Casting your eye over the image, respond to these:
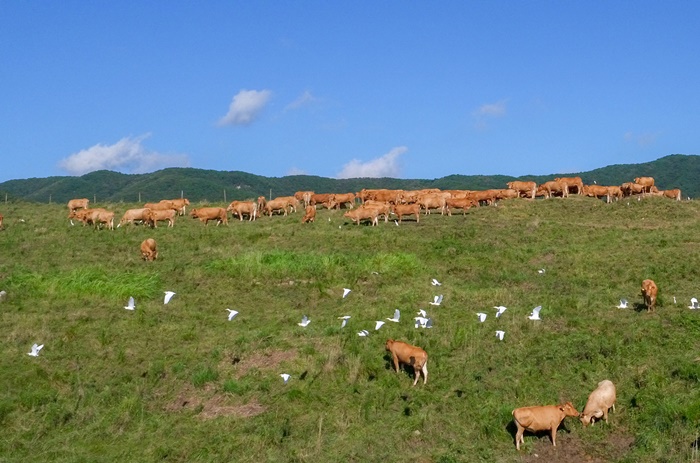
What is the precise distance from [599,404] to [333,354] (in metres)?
6.12

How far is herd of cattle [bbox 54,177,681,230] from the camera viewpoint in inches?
1465

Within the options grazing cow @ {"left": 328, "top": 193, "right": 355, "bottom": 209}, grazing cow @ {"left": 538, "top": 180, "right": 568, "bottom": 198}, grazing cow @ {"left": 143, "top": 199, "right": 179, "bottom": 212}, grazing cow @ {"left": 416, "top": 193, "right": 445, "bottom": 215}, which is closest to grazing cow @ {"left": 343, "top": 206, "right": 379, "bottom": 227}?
grazing cow @ {"left": 416, "top": 193, "right": 445, "bottom": 215}

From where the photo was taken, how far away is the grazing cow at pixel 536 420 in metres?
12.9

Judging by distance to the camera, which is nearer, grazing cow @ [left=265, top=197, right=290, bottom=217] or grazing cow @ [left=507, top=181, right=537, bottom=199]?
grazing cow @ [left=265, top=197, right=290, bottom=217]

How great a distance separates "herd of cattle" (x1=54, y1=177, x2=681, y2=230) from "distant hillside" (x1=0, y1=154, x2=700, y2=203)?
259 ft

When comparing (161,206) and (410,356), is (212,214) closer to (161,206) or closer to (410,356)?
(161,206)

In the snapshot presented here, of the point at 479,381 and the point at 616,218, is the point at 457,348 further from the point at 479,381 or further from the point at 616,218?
the point at 616,218

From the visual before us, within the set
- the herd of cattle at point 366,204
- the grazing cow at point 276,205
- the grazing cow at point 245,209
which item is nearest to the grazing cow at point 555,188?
the herd of cattle at point 366,204

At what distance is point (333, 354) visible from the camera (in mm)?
16641

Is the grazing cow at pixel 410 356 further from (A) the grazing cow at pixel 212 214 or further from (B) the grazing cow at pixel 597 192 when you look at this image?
(B) the grazing cow at pixel 597 192

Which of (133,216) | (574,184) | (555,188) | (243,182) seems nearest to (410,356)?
(133,216)

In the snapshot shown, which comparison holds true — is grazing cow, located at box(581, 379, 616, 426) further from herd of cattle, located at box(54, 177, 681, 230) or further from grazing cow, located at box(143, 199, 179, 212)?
grazing cow, located at box(143, 199, 179, 212)

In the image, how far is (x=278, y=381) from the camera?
15.9 m

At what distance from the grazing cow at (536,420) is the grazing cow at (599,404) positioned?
694mm
